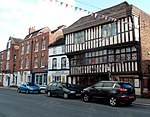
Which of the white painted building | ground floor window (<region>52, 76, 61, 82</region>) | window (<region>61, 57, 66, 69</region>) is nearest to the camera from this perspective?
the white painted building

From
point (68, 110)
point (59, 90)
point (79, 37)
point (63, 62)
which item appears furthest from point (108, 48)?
point (68, 110)

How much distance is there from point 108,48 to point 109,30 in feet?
6.24

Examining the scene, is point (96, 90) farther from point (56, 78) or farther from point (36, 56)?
point (36, 56)

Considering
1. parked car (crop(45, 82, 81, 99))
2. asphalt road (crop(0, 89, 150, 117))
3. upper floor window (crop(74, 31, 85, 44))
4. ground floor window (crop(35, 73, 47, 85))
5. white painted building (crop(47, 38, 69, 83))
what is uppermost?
upper floor window (crop(74, 31, 85, 44))

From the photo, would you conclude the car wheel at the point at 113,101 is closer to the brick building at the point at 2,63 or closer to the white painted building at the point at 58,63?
the white painted building at the point at 58,63

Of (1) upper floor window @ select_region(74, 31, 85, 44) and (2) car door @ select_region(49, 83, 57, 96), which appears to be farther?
(1) upper floor window @ select_region(74, 31, 85, 44)

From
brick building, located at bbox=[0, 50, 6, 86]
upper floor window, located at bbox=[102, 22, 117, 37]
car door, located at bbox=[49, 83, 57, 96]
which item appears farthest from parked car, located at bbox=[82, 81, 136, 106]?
brick building, located at bbox=[0, 50, 6, 86]

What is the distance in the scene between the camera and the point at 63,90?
17.6 meters

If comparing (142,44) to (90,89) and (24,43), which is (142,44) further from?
(24,43)

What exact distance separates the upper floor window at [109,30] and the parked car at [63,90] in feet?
22.6

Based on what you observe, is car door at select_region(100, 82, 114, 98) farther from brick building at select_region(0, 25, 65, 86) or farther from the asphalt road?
brick building at select_region(0, 25, 65, 86)

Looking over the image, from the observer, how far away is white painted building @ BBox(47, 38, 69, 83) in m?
26.9

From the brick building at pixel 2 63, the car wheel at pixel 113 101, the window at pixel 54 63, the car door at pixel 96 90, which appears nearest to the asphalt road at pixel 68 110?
the car wheel at pixel 113 101

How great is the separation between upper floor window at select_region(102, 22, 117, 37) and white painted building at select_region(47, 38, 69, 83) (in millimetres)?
7347
